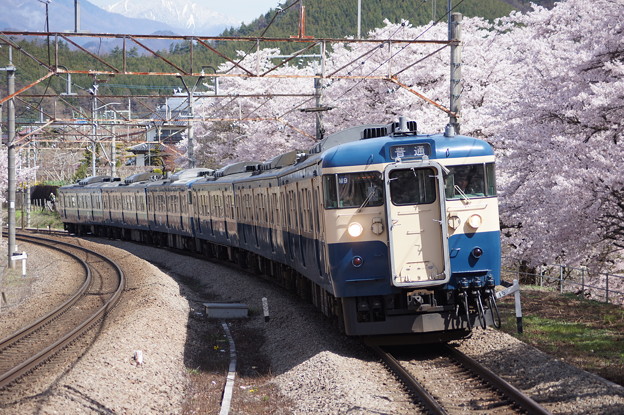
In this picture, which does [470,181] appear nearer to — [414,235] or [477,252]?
[477,252]

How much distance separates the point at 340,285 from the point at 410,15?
120 meters

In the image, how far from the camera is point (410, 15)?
12581cm

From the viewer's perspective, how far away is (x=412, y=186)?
10.5 metres

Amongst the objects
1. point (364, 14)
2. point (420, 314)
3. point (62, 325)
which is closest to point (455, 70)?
point (420, 314)

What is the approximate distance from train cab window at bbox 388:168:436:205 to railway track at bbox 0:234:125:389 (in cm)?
511

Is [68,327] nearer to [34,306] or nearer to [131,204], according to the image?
[34,306]

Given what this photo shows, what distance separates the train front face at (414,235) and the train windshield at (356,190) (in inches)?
0.5

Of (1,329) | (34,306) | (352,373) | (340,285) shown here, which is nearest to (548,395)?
(352,373)

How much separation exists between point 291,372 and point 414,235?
87.2 inches

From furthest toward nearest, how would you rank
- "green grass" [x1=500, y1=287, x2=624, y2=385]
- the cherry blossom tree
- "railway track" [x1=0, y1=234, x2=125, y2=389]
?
the cherry blossom tree, "railway track" [x1=0, y1=234, x2=125, y2=389], "green grass" [x1=500, y1=287, x2=624, y2=385]

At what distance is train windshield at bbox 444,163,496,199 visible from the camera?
1055 cm

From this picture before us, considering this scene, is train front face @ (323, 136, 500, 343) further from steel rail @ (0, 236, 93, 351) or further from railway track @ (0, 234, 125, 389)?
steel rail @ (0, 236, 93, 351)

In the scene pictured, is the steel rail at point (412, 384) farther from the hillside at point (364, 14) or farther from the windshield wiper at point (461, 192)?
the hillside at point (364, 14)

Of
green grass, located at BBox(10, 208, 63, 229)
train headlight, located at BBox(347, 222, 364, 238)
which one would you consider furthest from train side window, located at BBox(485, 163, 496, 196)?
green grass, located at BBox(10, 208, 63, 229)
